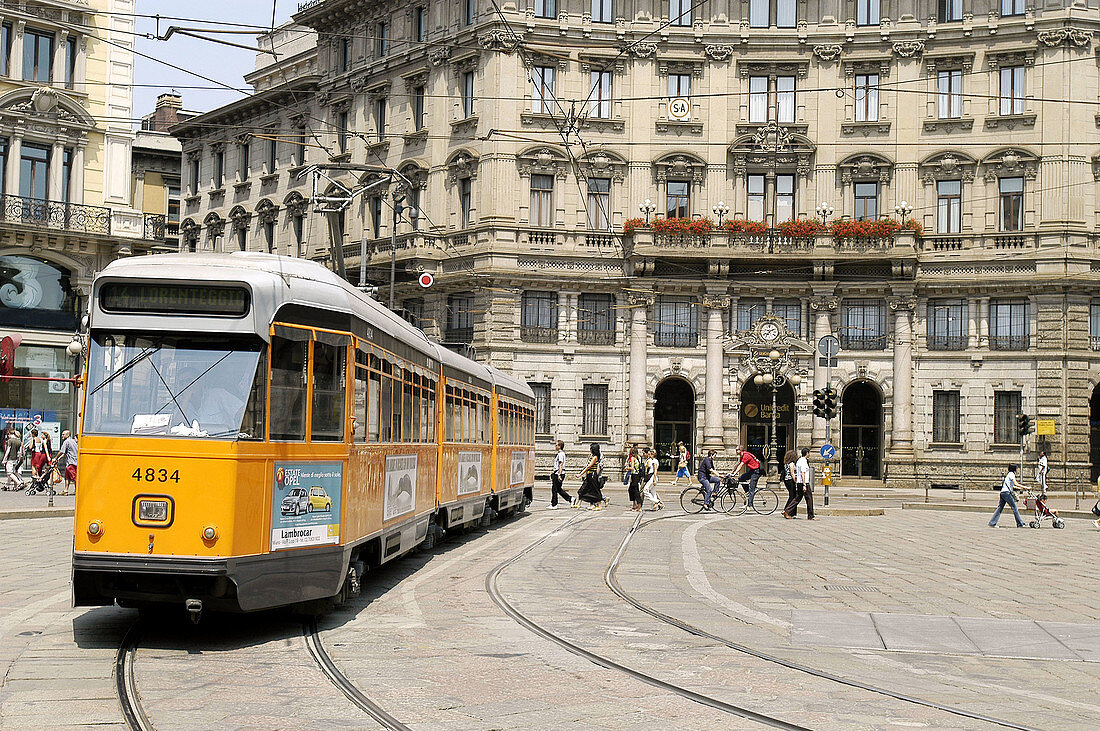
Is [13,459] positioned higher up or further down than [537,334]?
further down

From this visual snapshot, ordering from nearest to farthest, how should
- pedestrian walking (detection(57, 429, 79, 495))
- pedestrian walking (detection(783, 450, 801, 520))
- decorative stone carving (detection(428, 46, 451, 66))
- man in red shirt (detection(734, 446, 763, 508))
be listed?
pedestrian walking (detection(783, 450, 801, 520)), pedestrian walking (detection(57, 429, 79, 495)), man in red shirt (detection(734, 446, 763, 508)), decorative stone carving (detection(428, 46, 451, 66))

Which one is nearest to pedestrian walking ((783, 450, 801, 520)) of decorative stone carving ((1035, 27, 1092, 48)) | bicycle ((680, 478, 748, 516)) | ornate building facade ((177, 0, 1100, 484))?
bicycle ((680, 478, 748, 516))

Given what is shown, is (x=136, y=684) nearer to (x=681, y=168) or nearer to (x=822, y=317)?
(x=822, y=317)

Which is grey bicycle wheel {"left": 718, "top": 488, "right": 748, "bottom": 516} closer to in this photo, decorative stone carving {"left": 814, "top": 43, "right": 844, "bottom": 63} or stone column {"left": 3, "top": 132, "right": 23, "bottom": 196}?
decorative stone carving {"left": 814, "top": 43, "right": 844, "bottom": 63}

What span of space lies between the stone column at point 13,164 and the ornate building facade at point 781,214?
489 inches

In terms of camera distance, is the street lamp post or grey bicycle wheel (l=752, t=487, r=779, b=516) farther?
the street lamp post

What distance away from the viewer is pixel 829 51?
46406 mm

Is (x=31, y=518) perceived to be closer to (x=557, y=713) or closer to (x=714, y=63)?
(x=557, y=713)

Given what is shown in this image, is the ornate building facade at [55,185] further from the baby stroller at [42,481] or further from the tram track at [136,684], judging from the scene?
the tram track at [136,684]

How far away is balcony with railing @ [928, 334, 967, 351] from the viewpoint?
45.7 metres

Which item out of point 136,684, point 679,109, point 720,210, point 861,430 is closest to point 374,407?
point 136,684

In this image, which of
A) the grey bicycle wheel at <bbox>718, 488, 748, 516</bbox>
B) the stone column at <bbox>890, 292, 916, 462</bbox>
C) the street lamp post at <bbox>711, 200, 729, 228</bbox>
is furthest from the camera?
the street lamp post at <bbox>711, 200, 729, 228</bbox>

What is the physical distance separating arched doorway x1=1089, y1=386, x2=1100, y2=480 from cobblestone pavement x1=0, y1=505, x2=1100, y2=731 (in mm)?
29139

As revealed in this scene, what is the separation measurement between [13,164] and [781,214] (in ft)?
84.7
